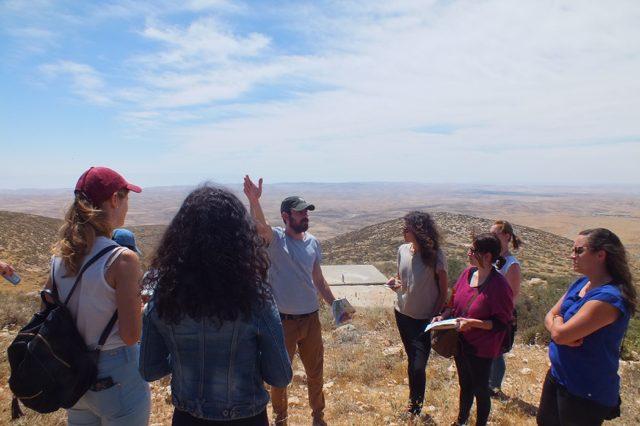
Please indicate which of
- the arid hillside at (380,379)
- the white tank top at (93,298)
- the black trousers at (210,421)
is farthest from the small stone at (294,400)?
the white tank top at (93,298)

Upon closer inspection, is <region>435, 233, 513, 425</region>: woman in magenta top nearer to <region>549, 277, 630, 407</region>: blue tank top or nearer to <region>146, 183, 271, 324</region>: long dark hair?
<region>549, 277, 630, 407</region>: blue tank top

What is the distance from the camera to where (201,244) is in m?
1.71

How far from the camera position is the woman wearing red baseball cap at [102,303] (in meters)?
1.95

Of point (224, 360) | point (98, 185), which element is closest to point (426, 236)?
point (224, 360)

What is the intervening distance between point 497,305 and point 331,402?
6.57 feet

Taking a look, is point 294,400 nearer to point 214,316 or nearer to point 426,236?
point 426,236

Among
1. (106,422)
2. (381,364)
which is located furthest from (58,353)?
(381,364)

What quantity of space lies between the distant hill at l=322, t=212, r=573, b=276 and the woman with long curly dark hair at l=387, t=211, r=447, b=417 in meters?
10.9

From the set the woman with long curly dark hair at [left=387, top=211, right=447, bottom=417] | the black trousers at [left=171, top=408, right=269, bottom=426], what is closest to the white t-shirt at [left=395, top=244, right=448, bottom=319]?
the woman with long curly dark hair at [left=387, top=211, right=447, bottom=417]

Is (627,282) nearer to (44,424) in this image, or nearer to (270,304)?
(270,304)

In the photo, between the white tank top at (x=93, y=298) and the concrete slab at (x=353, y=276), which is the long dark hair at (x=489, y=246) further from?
the concrete slab at (x=353, y=276)

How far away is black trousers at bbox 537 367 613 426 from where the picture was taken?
8.11ft

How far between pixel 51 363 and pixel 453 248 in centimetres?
1874

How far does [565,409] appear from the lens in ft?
8.37
